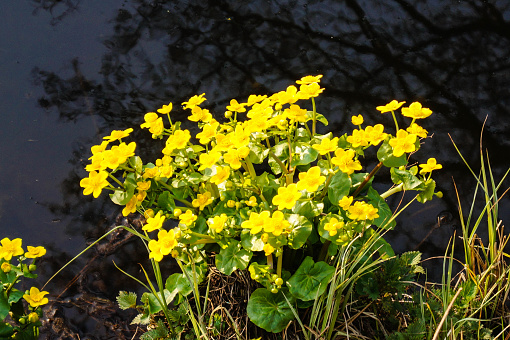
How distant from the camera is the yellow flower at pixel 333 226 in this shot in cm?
155

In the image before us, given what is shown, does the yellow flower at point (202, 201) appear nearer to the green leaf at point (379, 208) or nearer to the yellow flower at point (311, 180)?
the yellow flower at point (311, 180)

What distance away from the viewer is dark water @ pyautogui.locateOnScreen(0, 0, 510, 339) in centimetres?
268

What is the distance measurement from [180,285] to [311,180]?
73 cm

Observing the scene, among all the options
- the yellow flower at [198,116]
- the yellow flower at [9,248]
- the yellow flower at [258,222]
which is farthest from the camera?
the yellow flower at [198,116]

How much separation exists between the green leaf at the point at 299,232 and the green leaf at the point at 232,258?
161 mm

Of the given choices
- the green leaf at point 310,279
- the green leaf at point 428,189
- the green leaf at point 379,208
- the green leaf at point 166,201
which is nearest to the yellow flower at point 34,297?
the green leaf at point 166,201

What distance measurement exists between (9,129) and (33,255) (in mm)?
1621

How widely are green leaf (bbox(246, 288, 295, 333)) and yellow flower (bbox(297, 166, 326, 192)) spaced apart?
1.33 ft

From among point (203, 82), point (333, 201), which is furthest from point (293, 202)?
point (203, 82)

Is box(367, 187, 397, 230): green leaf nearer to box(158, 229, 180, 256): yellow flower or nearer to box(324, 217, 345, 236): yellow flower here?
box(324, 217, 345, 236): yellow flower

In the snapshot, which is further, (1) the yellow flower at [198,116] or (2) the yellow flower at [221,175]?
(1) the yellow flower at [198,116]

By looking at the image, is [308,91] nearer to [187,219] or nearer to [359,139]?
[359,139]

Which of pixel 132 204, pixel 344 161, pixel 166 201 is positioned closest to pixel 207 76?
pixel 166 201

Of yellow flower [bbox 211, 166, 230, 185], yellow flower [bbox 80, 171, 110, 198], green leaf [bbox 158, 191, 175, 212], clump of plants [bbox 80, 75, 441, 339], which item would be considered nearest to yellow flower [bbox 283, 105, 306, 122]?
clump of plants [bbox 80, 75, 441, 339]
